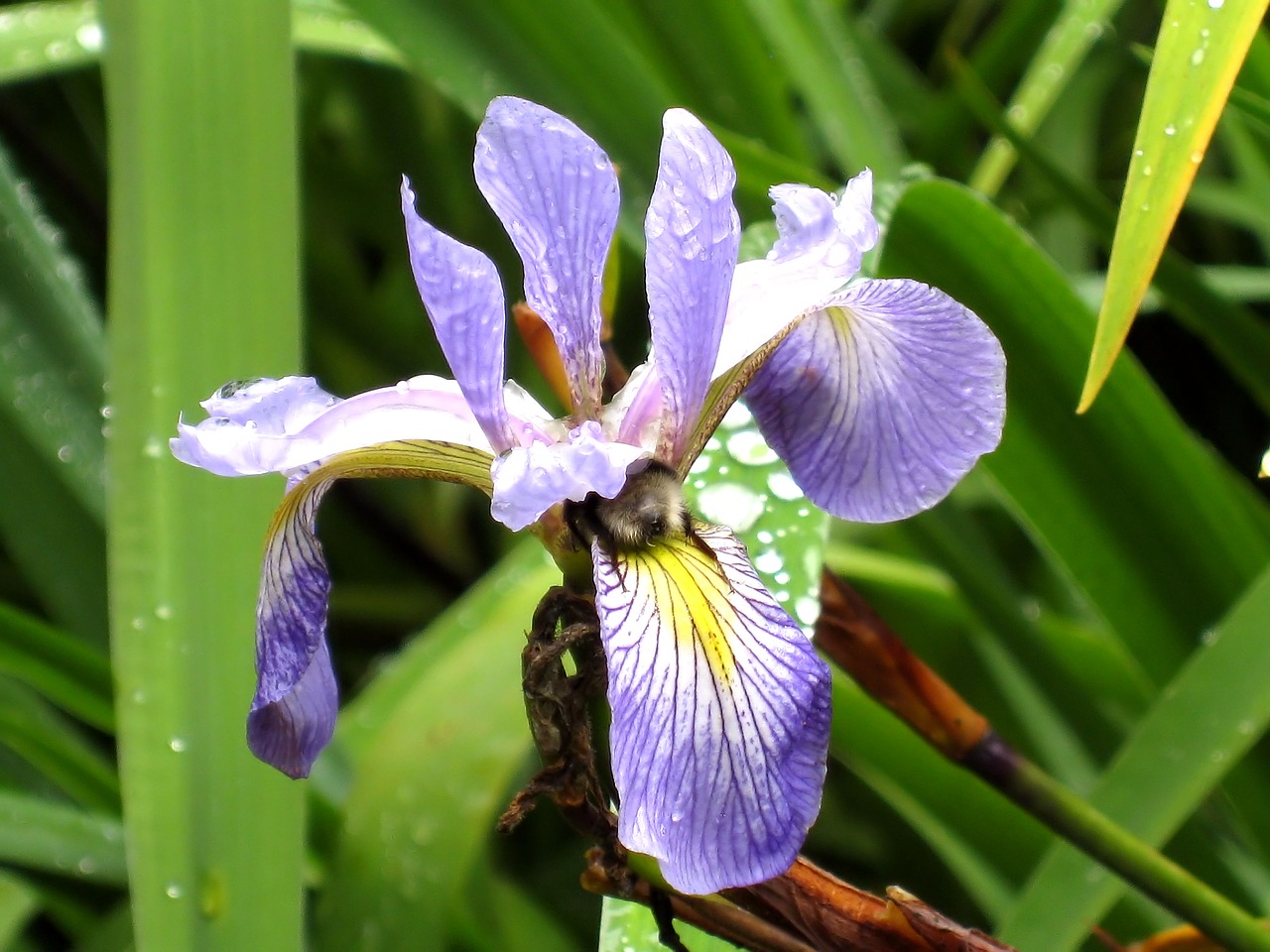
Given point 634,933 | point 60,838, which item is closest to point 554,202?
point 634,933

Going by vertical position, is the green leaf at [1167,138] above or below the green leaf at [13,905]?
above

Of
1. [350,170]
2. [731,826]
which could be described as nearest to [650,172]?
[731,826]

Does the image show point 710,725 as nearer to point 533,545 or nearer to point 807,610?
point 807,610

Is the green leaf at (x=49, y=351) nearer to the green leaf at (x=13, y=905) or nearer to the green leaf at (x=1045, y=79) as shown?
the green leaf at (x=13, y=905)


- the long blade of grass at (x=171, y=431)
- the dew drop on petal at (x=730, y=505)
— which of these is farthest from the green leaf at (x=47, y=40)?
the dew drop on petal at (x=730, y=505)

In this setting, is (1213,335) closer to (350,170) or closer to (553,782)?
(553,782)

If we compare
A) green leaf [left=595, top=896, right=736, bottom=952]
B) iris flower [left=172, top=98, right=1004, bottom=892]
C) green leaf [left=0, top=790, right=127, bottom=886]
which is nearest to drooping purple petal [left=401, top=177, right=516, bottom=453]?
iris flower [left=172, top=98, right=1004, bottom=892]

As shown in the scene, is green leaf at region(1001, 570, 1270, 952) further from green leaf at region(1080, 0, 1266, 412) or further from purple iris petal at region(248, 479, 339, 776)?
purple iris petal at region(248, 479, 339, 776)
